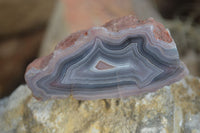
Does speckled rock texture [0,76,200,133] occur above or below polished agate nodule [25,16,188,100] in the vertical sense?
A: below

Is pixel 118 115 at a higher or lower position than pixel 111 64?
lower

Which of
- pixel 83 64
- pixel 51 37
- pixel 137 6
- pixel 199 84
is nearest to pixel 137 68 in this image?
pixel 83 64

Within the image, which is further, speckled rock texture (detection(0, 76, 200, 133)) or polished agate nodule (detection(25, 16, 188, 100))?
speckled rock texture (detection(0, 76, 200, 133))

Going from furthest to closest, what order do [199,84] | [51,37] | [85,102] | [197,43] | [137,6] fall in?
[197,43] → [51,37] → [137,6] → [199,84] → [85,102]

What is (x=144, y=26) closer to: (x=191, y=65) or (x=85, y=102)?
(x=85, y=102)
